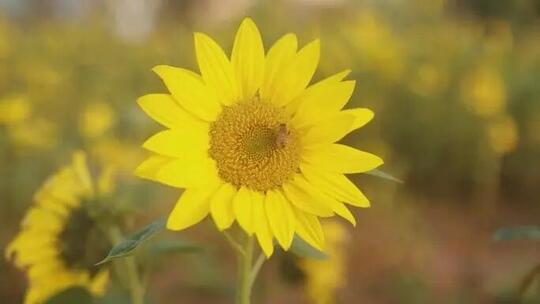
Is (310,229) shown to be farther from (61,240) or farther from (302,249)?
(61,240)

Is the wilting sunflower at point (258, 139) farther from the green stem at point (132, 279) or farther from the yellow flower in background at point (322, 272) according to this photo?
the yellow flower in background at point (322, 272)

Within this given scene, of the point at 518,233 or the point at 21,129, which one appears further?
the point at 21,129

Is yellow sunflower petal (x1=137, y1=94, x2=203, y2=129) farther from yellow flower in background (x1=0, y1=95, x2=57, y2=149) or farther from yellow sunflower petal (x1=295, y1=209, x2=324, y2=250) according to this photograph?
yellow flower in background (x1=0, y1=95, x2=57, y2=149)

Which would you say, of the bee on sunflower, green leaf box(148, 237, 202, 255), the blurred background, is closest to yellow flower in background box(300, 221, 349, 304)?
the blurred background

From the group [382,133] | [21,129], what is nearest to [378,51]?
[382,133]

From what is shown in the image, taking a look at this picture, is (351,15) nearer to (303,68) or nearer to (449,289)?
(449,289)

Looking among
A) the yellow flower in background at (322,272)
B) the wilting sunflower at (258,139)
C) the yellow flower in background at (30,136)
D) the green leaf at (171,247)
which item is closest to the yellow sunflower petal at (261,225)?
the wilting sunflower at (258,139)

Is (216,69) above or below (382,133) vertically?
above
